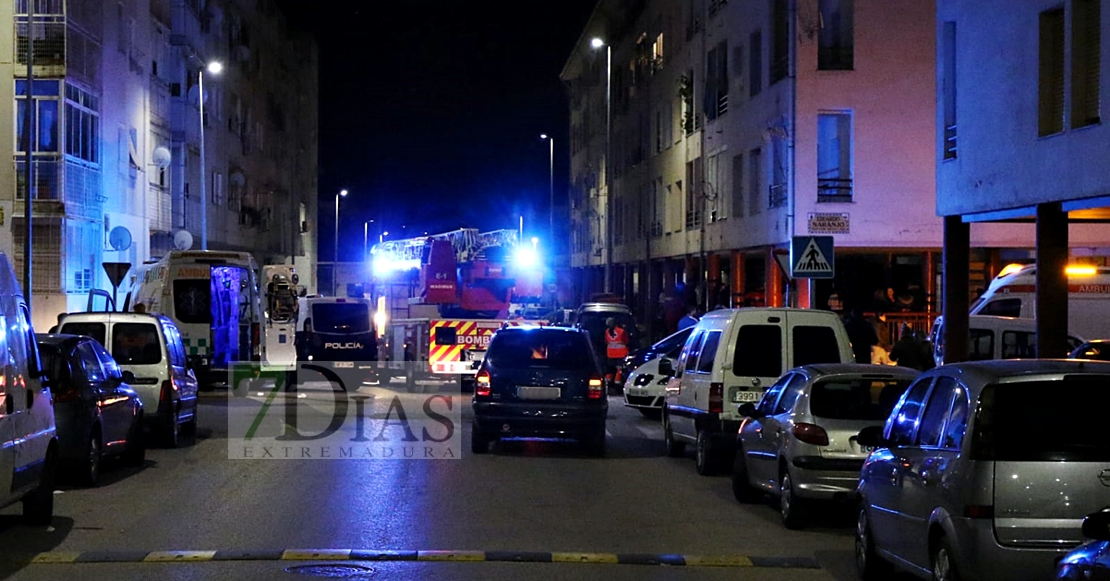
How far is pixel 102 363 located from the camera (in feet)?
51.9

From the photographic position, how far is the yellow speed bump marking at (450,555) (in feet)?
33.7

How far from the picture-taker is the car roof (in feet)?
26.3

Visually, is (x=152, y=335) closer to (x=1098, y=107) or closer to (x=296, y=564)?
(x=296, y=564)

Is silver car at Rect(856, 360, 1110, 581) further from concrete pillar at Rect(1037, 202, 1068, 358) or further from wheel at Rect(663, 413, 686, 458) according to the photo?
concrete pillar at Rect(1037, 202, 1068, 358)

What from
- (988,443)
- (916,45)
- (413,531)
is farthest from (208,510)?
(916,45)

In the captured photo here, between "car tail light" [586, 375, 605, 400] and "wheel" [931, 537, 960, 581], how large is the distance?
30.0 feet

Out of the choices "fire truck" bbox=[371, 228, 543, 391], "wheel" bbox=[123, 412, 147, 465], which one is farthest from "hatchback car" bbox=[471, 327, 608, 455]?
"fire truck" bbox=[371, 228, 543, 391]

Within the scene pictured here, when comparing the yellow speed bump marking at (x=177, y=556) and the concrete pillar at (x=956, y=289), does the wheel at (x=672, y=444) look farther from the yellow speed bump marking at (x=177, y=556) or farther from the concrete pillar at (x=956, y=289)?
the yellow speed bump marking at (x=177, y=556)

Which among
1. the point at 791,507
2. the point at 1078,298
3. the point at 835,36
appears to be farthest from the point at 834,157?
the point at 791,507

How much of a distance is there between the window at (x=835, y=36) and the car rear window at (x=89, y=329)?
18033mm

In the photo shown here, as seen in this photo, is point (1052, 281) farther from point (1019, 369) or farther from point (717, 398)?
point (1019, 369)

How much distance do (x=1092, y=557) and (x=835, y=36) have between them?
27012mm

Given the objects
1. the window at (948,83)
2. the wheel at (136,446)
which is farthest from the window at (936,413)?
the window at (948,83)

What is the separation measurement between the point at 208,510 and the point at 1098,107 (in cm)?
1114
